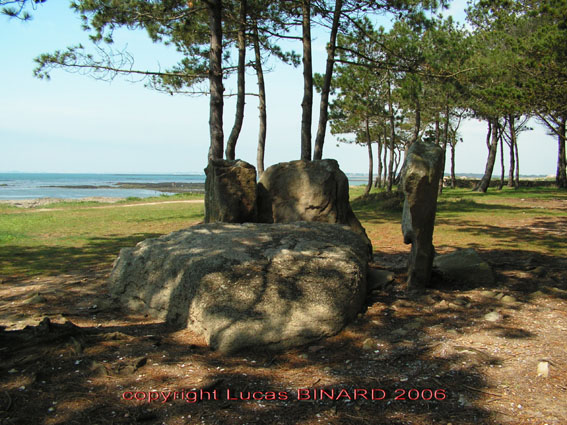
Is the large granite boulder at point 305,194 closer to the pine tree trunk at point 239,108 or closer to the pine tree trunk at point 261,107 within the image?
the pine tree trunk at point 239,108

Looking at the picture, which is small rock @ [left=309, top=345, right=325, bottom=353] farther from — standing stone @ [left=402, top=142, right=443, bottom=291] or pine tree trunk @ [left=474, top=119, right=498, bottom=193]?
pine tree trunk @ [left=474, top=119, right=498, bottom=193]

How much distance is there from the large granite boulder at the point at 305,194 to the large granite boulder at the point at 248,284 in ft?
6.85

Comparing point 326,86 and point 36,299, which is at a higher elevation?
point 326,86

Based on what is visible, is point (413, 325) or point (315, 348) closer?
point (315, 348)

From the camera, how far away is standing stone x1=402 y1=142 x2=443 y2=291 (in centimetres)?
472

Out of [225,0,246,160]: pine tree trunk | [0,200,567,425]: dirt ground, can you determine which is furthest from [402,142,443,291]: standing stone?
[225,0,246,160]: pine tree trunk

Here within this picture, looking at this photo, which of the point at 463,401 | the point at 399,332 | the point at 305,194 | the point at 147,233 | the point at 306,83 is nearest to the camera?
the point at 463,401

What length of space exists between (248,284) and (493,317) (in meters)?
2.38

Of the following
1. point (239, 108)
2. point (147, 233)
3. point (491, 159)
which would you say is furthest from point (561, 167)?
point (147, 233)

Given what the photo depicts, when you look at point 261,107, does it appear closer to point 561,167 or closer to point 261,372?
point 261,372

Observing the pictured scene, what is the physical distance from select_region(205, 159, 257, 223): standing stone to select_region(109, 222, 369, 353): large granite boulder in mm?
1836

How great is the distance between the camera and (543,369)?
3148mm

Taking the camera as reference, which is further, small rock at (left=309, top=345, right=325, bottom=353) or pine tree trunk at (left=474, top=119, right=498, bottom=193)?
pine tree trunk at (left=474, top=119, right=498, bottom=193)

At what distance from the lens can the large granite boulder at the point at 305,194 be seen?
24.0 ft
